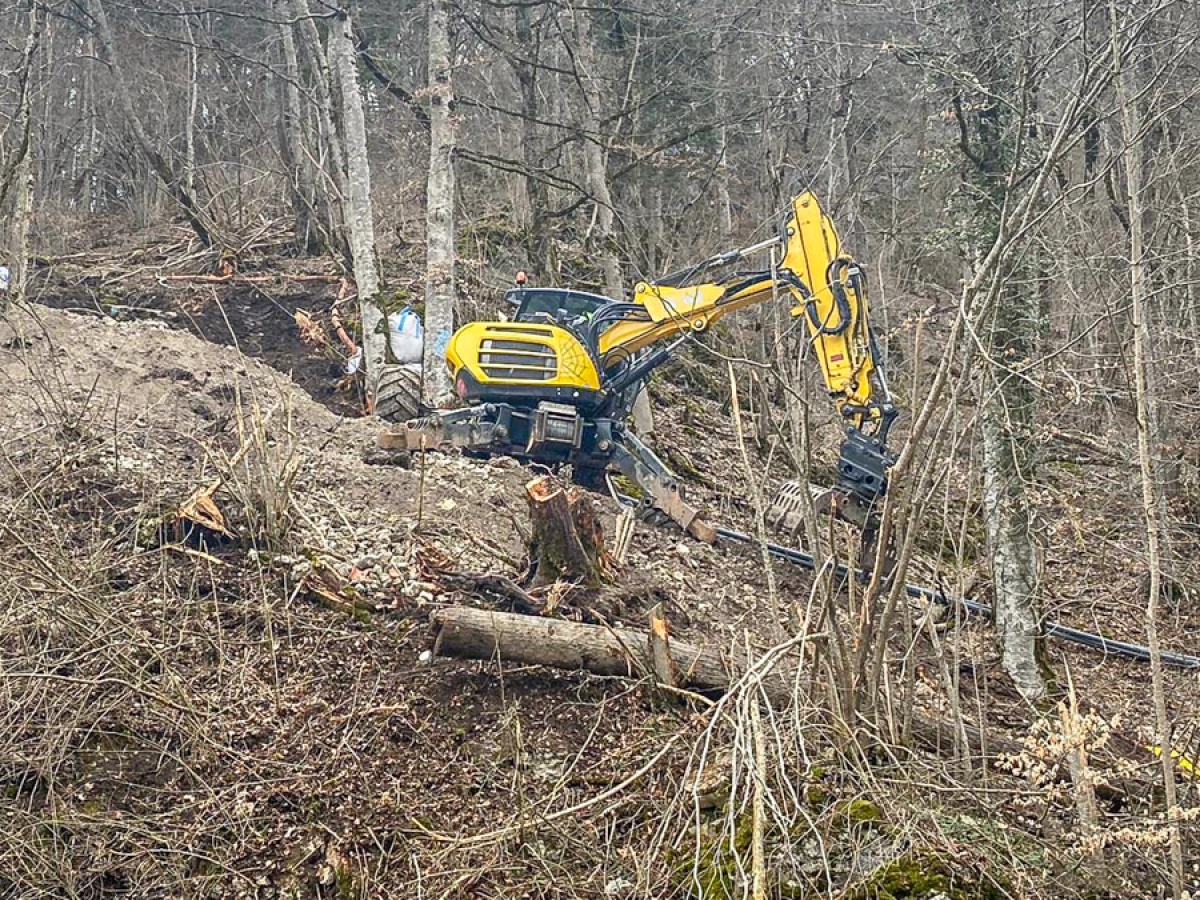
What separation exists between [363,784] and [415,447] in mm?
4572

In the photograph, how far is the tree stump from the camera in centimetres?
691

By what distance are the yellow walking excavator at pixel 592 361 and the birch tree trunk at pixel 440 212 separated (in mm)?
974

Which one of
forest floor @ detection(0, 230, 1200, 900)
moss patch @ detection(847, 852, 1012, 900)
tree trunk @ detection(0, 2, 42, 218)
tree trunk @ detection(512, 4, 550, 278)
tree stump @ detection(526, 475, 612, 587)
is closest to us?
moss patch @ detection(847, 852, 1012, 900)

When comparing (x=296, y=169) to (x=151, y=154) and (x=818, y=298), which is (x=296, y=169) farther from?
(x=818, y=298)

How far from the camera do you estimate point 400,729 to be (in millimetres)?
6090

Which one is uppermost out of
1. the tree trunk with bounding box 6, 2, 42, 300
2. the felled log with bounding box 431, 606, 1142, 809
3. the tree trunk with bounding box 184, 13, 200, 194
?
the tree trunk with bounding box 184, 13, 200, 194

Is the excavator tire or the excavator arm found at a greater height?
the excavator arm

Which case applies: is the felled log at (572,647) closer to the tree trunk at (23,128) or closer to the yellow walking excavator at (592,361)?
the yellow walking excavator at (592,361)

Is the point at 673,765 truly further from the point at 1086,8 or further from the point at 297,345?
the point at 297,345

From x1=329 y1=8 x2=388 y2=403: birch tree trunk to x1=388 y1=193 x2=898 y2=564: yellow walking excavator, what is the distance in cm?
189

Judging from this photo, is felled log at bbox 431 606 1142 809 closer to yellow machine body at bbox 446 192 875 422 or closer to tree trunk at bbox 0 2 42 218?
yellow machine body at bbox 446 192 875 422

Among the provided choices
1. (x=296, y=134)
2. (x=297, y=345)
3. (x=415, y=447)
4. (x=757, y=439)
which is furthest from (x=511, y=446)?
(x=296, y=134)

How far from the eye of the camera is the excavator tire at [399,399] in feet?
37.3

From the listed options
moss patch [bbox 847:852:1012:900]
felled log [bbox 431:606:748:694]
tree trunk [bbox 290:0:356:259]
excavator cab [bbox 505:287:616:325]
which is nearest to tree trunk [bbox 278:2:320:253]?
tree trunk [bbox 290:0:356:259]
